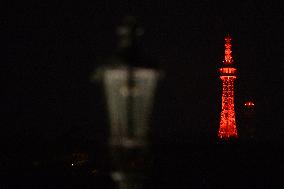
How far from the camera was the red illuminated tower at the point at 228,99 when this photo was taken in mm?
30344

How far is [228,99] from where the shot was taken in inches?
1273

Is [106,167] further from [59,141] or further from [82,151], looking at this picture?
[59,141]

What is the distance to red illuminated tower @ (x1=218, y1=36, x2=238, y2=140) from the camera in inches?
1195

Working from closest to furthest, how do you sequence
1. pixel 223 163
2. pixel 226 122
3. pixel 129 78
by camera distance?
1. pixel 129 78
2. pixel 223 163
3. pixel 226 122

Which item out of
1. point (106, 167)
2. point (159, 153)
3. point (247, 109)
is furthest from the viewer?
point (247, 109)

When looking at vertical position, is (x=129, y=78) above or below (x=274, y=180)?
above

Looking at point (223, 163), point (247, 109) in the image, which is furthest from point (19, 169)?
point (247, 109)

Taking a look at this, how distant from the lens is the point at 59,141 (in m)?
14.5

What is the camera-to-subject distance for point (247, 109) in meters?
28.2

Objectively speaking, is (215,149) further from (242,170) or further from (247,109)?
(247,109)

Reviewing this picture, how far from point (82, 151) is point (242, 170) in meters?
3.66

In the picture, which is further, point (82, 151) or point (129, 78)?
point (82, 151)

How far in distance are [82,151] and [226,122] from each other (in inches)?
795

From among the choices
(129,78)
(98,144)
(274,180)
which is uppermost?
(129,78)
